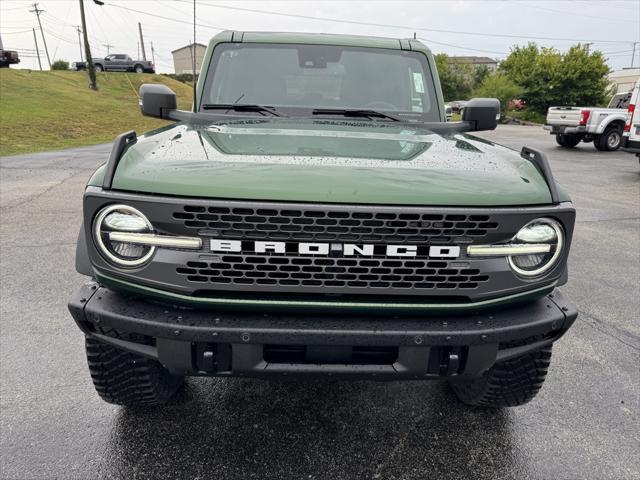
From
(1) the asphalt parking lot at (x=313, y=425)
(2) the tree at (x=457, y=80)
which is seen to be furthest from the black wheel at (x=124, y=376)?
(2) the tree at (x=457, y=80)

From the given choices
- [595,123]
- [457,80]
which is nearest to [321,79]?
[595,123]

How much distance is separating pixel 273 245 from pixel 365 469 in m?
1.15

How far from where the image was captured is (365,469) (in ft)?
7.22

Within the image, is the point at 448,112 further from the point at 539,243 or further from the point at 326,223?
the point at 326,223

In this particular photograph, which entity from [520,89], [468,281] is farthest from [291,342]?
[520,89]

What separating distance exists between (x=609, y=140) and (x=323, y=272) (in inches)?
704

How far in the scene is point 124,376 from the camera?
7.31 ft

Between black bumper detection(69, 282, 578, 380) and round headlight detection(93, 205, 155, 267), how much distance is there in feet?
0.58

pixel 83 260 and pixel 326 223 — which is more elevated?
pixel 326 223

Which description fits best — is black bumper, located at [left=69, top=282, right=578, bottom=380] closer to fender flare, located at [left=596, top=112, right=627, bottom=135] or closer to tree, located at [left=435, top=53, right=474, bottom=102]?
fender flare, located at [left=596, top=112, right=627, bottom=135]

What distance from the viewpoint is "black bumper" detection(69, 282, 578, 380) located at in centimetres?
178

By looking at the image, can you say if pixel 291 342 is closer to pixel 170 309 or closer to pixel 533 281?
pixel 170 309

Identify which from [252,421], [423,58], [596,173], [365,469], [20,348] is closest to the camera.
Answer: [365,469]

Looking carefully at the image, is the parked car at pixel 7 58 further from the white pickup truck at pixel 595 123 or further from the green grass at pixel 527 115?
the green grass at pixel 527 115
